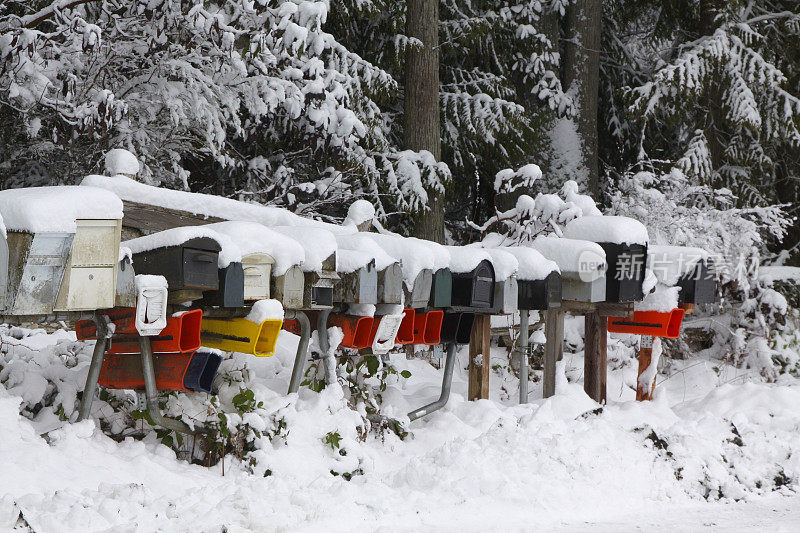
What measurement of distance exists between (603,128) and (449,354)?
7049 millimetres

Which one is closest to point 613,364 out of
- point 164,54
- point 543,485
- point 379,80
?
point 379,80

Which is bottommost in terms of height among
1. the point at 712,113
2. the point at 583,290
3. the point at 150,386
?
the point at 150,386

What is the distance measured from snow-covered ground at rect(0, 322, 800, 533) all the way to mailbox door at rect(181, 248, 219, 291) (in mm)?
726

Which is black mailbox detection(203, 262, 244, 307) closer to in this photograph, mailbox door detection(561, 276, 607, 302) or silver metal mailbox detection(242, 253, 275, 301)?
silver metal mailbox detection(242, 253, 275, 301)

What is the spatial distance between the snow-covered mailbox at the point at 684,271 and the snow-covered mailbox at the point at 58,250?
3555mm

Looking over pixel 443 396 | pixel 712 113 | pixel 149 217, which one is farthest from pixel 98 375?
pixel 712 113

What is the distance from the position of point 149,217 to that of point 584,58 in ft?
24.3

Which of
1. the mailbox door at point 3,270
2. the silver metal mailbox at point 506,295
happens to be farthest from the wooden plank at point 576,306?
the mailbox door at point 3,270

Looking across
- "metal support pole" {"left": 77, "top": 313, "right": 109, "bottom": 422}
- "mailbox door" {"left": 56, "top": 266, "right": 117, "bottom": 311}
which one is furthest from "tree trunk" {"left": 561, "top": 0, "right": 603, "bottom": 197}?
"mailbox door" {"left": 56, "top": 266, "right": 117, "bottom": 311}

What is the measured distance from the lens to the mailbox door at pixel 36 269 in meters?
2.59

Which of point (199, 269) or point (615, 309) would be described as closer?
point (199, 269)

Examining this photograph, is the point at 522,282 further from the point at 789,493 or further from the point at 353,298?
the point at 789,493

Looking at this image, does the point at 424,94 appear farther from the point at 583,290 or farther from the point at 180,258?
the point at 180,258

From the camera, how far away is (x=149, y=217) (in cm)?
352
